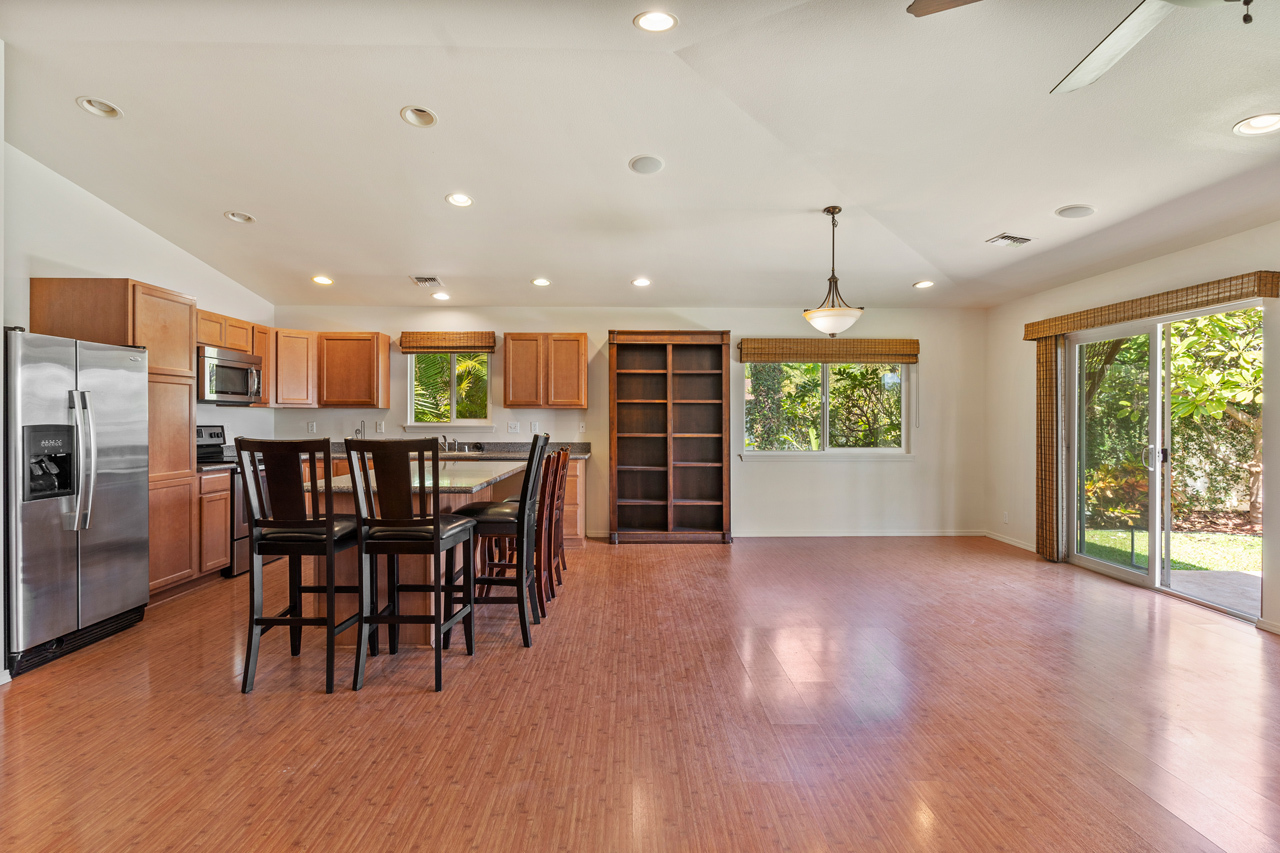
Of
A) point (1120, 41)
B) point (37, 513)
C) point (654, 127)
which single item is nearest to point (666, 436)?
point (654, 127)

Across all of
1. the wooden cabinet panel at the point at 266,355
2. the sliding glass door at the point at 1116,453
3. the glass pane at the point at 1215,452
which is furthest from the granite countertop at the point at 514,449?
the glass pane at the point at 1215,452

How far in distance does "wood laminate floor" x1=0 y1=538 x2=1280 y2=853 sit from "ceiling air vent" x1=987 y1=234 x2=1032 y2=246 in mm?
2604

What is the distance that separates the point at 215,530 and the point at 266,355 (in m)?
1.89

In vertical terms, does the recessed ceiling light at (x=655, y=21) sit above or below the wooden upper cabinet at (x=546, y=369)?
above

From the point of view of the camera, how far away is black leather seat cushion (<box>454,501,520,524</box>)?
3.41 m

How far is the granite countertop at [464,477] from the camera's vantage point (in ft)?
9.80

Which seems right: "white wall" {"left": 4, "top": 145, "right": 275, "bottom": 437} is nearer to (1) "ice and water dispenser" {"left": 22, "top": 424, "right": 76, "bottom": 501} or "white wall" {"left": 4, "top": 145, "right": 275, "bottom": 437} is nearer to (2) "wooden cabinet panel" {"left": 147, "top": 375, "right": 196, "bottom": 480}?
(2) "wooden cabinet panel" {"left": 147, "top": 375, "right": 196, "bottom": 480}

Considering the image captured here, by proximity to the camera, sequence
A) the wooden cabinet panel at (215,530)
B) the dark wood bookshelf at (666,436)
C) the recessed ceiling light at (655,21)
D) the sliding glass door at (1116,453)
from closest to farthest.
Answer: the recessed ceiling light at (655,21) < the wooden cabinet panel at (215,530) < the sliding glass door at (1116,453) < the dark wood bookshelf at (666,436)

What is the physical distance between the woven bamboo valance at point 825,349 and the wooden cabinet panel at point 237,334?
4652 millimetres

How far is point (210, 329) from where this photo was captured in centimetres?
487

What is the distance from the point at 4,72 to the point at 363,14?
6.89ft

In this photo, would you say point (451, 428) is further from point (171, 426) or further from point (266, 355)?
point (171, 426)

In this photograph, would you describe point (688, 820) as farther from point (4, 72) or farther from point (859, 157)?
point (4, 72)

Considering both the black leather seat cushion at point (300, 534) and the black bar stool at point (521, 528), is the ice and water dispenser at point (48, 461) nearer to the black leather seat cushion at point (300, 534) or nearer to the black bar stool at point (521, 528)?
the black leather seat cushion at point (300, 534)
